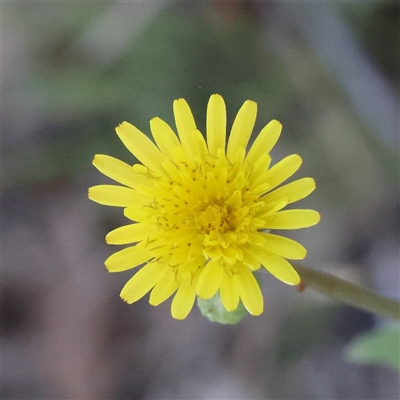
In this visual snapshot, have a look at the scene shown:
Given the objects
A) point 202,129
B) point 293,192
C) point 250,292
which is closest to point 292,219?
point 293,192

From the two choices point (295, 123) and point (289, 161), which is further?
point (295, 123)

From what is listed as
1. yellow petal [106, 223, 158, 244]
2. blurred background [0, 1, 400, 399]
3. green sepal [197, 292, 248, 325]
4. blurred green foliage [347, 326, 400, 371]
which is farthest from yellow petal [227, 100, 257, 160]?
blurred background [0, 1, 400, 399]

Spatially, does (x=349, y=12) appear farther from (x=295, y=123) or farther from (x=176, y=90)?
(x=176, y=90)

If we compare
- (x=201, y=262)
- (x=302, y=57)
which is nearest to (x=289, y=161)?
(x=201, y=262)

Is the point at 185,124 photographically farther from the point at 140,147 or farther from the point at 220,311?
the point at 220,311

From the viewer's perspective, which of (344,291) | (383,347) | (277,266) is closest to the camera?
(277,266)

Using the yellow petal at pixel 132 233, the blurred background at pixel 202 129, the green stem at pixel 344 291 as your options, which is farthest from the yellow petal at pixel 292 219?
the blurred background at pixel 202 129

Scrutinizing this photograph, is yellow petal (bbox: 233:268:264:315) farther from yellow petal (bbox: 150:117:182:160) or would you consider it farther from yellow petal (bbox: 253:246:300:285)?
yellow petal (bbox: 150:117:182:160)
